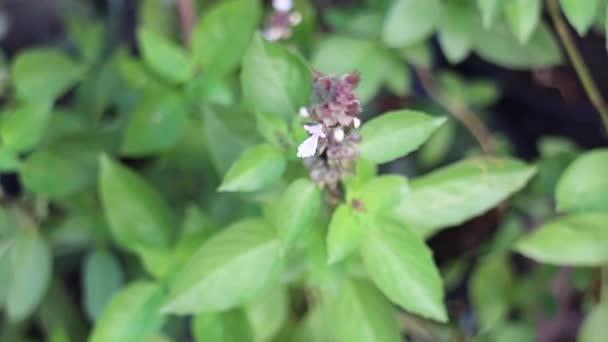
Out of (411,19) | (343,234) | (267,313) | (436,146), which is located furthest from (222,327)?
(436,146)

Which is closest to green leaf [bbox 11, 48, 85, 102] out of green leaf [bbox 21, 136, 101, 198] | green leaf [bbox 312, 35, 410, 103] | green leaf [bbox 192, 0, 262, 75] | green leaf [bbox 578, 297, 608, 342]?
green leaf [bbox 21, 136, 101, 198]

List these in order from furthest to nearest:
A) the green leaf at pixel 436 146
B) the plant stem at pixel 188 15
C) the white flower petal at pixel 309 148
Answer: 1. the green leaf at pixel 436 146
2. the plant stem at pixel 188 15
3. the white flower petal at pixel 309 148

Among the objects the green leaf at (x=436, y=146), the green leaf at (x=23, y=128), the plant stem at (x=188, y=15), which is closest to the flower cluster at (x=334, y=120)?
the green leaf at (x=23, y=128)

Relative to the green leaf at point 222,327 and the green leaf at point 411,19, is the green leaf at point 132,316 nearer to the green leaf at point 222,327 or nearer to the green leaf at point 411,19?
the green leaf at point 222,327

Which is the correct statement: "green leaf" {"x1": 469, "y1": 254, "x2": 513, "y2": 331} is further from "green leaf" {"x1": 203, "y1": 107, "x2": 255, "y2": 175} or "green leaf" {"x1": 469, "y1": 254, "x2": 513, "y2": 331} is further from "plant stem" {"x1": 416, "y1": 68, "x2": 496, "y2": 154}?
"green leaf" {"x1": 203, "y1": 107, "x2": 255, "y2": 175}

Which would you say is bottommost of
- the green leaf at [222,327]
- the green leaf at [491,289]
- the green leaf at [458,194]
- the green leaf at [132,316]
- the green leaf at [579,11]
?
the green leaf at [491,289]

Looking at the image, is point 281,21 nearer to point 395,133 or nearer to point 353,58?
point 353,58

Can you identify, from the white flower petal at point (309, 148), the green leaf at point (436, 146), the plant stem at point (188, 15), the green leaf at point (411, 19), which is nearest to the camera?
the white flower petal at point (309, 148)
